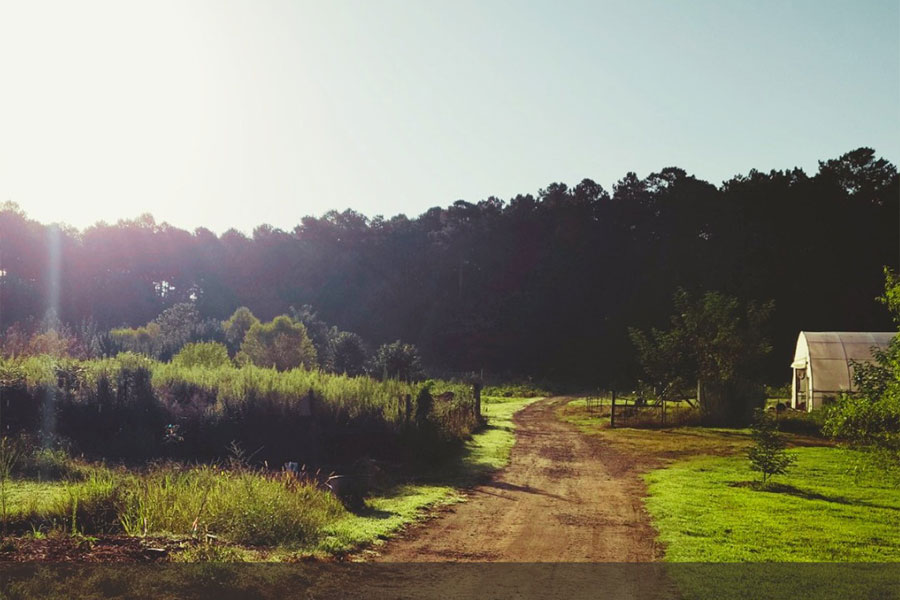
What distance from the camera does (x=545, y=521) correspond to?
11219mm

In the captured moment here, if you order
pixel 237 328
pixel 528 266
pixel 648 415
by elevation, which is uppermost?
pixel 528 266

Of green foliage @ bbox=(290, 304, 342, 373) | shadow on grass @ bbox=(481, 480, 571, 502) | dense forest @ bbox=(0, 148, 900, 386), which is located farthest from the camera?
dense forest @ bbox=(0, 148, 900, 386)

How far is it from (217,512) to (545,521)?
494cm

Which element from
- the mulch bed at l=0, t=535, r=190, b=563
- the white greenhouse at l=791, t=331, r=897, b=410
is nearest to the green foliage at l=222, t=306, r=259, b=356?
the white greenhouse at l=791, t=331, r=897, b=410

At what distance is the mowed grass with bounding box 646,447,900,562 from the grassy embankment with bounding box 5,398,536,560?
4.29m

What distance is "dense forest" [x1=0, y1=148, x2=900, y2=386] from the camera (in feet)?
199

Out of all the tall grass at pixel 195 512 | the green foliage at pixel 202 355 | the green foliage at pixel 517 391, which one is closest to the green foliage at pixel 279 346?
the green foliage at pixel 202 355

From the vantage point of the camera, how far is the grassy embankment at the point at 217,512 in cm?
875

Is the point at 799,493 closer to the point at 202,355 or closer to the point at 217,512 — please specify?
the point at 217,512

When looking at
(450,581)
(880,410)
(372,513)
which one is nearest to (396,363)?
(372,513)

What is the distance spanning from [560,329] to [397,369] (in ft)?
124

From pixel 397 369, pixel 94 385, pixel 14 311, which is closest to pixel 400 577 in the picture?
pixel 94 385

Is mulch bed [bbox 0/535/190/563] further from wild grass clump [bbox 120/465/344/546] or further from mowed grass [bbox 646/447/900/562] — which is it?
mowed grass [bbox 646/447/900/562]

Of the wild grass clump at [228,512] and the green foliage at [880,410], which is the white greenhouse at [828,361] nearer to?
the green foliage at [880,410]
